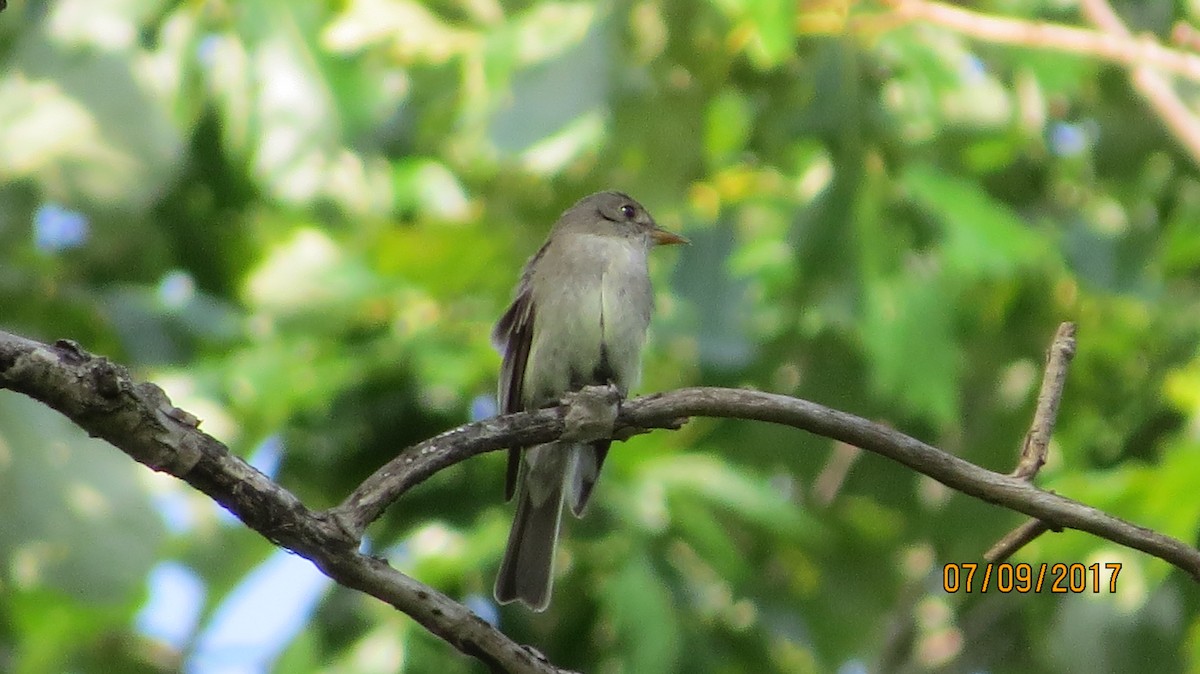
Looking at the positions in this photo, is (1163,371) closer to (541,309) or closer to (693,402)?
(541,309)

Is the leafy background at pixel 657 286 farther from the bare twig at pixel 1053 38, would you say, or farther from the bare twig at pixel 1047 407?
the bare twig at pixel 1047 407

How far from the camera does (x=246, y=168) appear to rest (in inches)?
288

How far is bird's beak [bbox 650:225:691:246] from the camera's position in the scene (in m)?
6.15

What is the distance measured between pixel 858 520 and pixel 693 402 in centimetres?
561

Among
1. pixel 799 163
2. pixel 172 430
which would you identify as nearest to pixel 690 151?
pixel 799 163

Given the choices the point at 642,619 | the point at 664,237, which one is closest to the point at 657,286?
the point at 664,237

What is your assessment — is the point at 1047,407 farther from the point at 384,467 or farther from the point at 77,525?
the point at 77,525

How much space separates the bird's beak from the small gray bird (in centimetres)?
42

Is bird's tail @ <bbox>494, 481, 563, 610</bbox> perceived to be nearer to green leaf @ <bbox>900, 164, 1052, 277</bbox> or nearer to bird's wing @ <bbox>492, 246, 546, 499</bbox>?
bird's wing @ <bbox>492, 246, 546, 499</bbox>

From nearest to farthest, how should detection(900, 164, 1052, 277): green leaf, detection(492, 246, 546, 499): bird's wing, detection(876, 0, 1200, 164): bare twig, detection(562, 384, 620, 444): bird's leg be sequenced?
detection(562, 384, 620, 444): bird's leg, detection(492, 246, 546, 499): bird's wing, detection(876, 0, 1200, 164): bare twig, detection(900, 164, 1052, 277): green leaf

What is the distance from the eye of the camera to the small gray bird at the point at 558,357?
519cm

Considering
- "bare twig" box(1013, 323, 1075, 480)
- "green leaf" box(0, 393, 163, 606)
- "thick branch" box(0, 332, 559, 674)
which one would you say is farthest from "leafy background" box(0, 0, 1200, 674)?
"thick branch" box(0, 332, 559, 674)

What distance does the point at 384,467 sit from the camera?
2.77m

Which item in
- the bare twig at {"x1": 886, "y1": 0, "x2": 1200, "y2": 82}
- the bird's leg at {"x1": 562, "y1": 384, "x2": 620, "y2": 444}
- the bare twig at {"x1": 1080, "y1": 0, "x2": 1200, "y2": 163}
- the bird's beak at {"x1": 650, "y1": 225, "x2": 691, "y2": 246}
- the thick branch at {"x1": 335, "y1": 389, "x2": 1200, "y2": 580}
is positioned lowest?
the thick branch at {"x1": 335, "y1": 389, "x2": 1200, "y2": 580}
